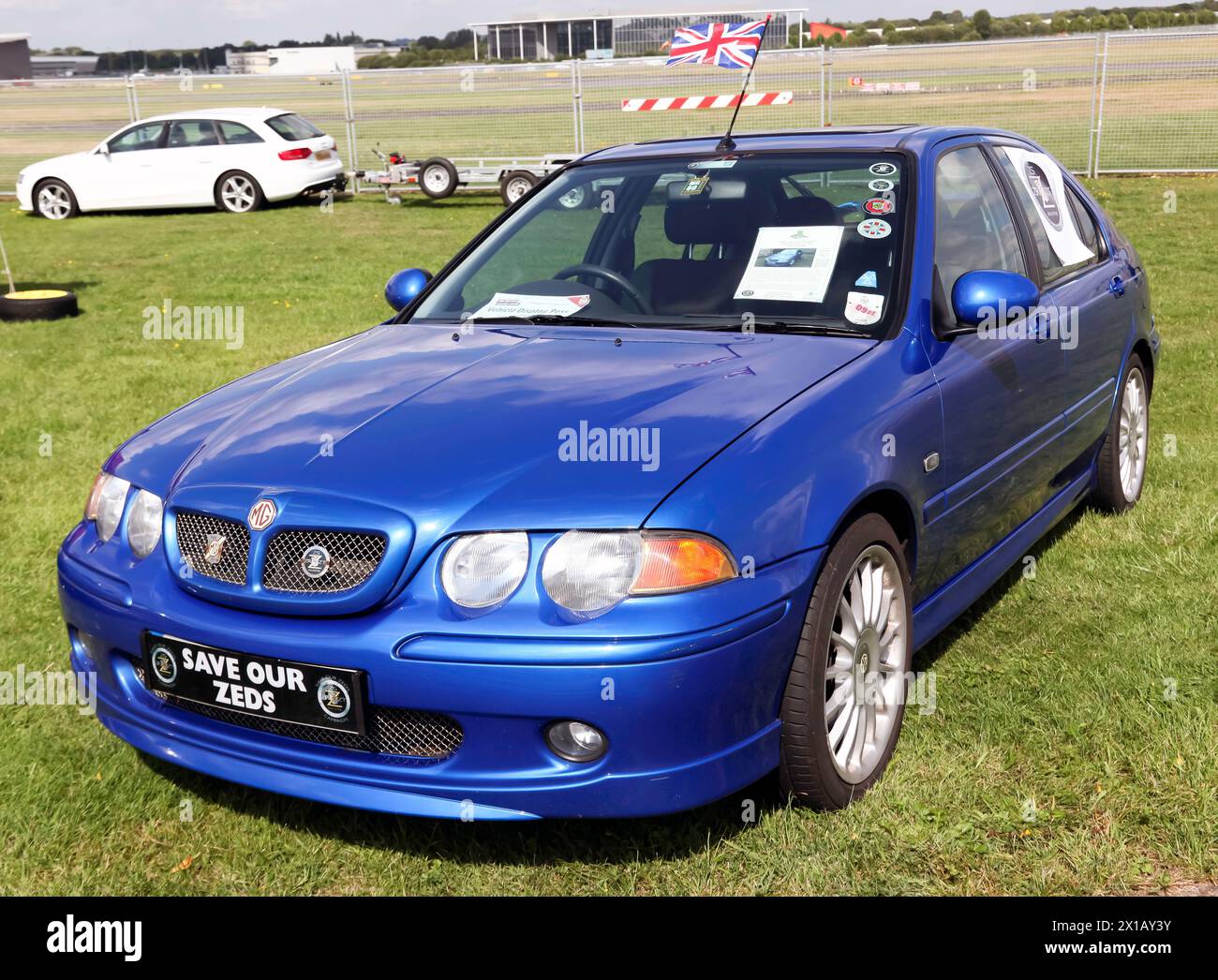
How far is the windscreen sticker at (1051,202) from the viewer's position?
15.4 feet

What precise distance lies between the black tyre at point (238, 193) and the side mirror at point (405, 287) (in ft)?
52.8

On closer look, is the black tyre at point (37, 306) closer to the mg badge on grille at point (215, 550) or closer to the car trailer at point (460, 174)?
the mg badge on grille at point (215, 550)

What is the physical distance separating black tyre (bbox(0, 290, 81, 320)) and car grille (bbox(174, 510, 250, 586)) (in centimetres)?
846

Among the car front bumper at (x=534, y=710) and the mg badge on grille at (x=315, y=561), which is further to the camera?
the mg badge on grille at (x=315, y=561)

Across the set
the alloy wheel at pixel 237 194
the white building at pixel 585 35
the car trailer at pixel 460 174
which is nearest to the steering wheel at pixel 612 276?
the car trailer at pixel 460 174

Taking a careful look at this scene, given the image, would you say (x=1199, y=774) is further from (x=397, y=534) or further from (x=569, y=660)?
(x=397, y=534)

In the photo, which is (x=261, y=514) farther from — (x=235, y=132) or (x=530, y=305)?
(x=235, y=132)

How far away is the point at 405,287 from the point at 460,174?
15.7 m

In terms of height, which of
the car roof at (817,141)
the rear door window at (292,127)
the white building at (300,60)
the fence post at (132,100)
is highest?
the white building at (300,60)

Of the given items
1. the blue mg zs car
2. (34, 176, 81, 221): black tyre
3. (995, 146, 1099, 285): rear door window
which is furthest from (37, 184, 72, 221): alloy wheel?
(995, 146, 1099, 285): rear door window

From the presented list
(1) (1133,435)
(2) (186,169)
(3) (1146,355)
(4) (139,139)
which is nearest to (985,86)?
(2) (186,169)

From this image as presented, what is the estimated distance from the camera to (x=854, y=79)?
22453mm

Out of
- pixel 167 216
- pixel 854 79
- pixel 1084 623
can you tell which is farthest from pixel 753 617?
pixel 854 79
